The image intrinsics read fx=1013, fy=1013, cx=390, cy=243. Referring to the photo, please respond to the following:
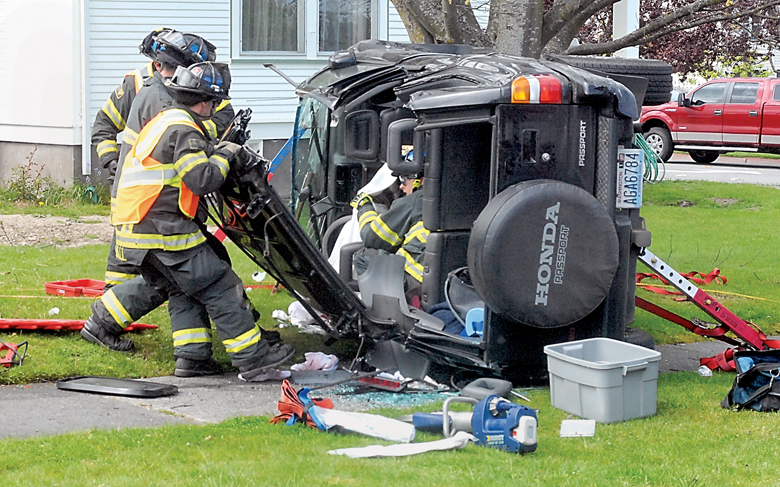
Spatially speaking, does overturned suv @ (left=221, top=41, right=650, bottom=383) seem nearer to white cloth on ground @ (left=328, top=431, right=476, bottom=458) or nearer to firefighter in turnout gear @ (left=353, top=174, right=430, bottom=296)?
firefighter in turnout gear @ (left=353, top=174, right=430, bottom=296)

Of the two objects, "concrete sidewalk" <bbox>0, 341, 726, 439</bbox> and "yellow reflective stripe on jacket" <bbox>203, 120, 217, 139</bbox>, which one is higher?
"yellow reflective stripe on jacket" <bbox>203, 120, 217, 139</bbox>

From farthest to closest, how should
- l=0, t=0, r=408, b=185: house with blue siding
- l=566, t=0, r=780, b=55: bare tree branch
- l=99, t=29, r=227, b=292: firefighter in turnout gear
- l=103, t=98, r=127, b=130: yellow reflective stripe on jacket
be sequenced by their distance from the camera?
l=0, t=0, r=408, b=185: house with blue siding < l=566, t=0, r=780, b=55: bare tree branch < l=103, t=98, r=127, b=130: yellow reflective stripe on jacket < l=99, t=29, r=227, b=292: firefighter in turnout gear

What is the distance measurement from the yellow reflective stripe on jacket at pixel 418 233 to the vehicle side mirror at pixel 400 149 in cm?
47

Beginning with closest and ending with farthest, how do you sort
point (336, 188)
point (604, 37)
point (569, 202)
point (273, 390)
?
point (569, 202), point (273, 390), point (336, 188), point (604, 37)

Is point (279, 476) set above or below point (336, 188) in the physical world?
below

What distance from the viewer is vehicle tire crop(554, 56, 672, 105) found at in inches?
258

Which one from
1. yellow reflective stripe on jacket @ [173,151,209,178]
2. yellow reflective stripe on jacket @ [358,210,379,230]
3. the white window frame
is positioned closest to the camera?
yellow reflective stripe on jacket @ [173,151,209,178]

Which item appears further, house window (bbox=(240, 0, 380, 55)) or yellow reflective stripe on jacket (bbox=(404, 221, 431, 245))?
house window (bbox=(240, 0, 380, 55))

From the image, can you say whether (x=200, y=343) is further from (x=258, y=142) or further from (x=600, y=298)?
(x=258, y=142)

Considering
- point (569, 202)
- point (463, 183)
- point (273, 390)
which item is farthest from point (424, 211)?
point (273, 390)

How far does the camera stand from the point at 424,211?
611 centimetres

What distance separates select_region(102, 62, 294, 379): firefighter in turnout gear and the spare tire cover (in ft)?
4.99

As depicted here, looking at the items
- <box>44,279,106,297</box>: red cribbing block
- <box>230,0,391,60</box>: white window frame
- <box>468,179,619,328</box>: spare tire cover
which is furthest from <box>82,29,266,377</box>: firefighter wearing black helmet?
<box>230,0,391,60</box>: white window frame

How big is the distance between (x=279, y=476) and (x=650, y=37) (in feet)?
22.1
